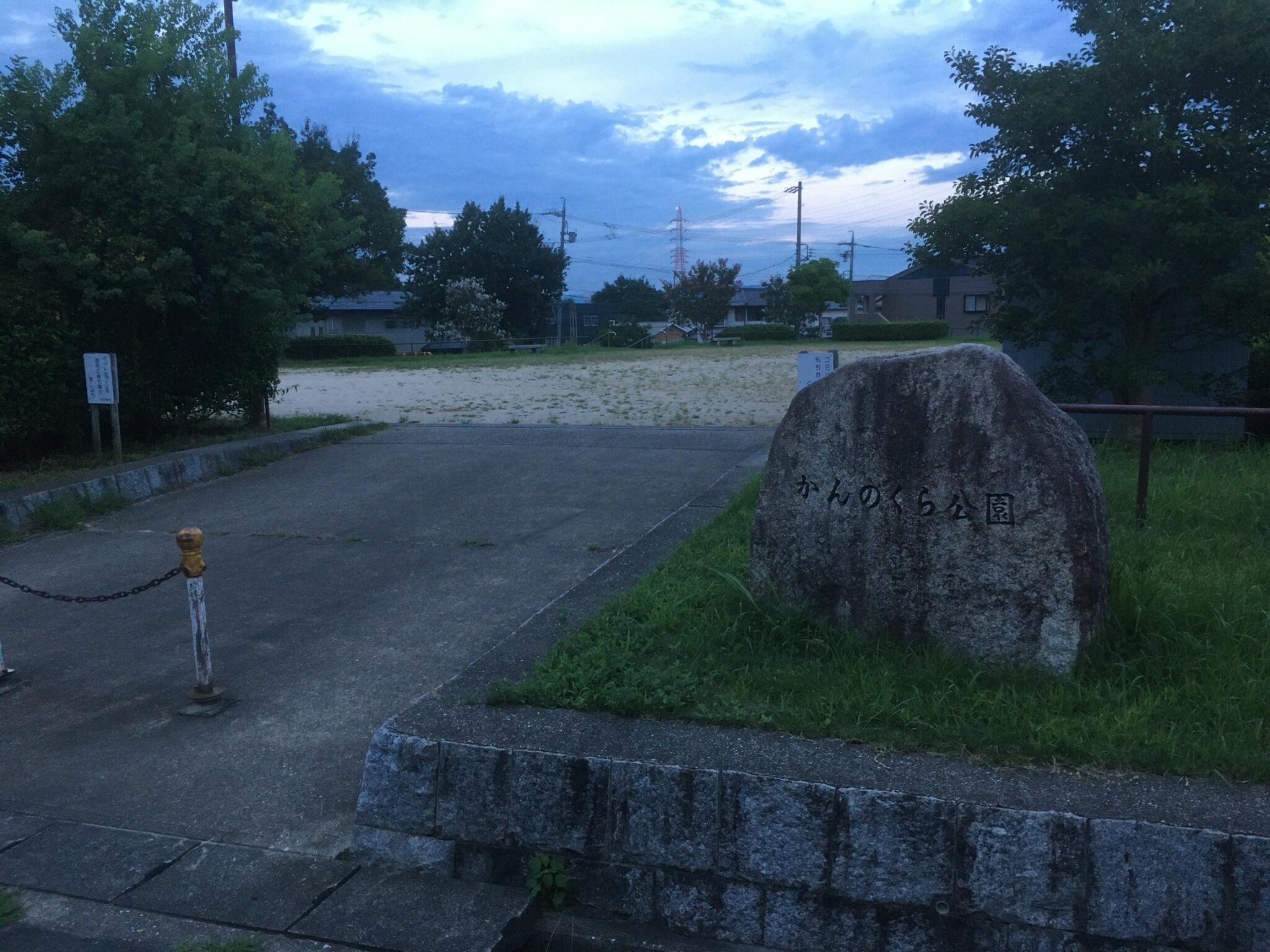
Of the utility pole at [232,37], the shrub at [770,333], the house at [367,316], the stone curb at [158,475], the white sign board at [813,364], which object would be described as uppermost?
the utility pole at [232,37]

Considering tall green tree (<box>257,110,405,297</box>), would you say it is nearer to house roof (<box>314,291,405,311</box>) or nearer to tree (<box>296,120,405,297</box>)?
tree (<box>296,120,405,297</box>)

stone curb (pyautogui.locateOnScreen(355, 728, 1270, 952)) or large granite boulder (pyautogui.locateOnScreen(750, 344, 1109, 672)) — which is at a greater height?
large granite boulder (pyautogui.locateOnScreen(750, 344, 1109, 672))

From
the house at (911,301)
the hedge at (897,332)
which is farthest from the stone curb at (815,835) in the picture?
the house at (911,301)

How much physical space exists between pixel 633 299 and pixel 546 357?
54.4m

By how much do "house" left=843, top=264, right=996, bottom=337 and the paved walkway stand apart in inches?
2218

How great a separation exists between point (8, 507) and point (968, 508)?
819 centimetres

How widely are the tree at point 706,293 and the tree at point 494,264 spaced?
1141cm

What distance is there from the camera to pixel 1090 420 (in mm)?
11328

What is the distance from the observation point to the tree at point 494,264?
5100 cm

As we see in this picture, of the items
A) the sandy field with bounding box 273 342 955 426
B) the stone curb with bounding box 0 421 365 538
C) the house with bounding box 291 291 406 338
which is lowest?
the stone curb with bounding box 0 421 365 538

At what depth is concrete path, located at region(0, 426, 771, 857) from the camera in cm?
444

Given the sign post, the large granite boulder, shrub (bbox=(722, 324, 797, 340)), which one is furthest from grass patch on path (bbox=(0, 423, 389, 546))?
shrub (bbox=(722, 324, 797, 340))

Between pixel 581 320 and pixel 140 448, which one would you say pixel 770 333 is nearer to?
pixel 581 320

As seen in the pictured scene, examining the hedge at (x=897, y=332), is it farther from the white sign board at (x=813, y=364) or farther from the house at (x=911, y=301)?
the white sign board at (x=813, y=364)
